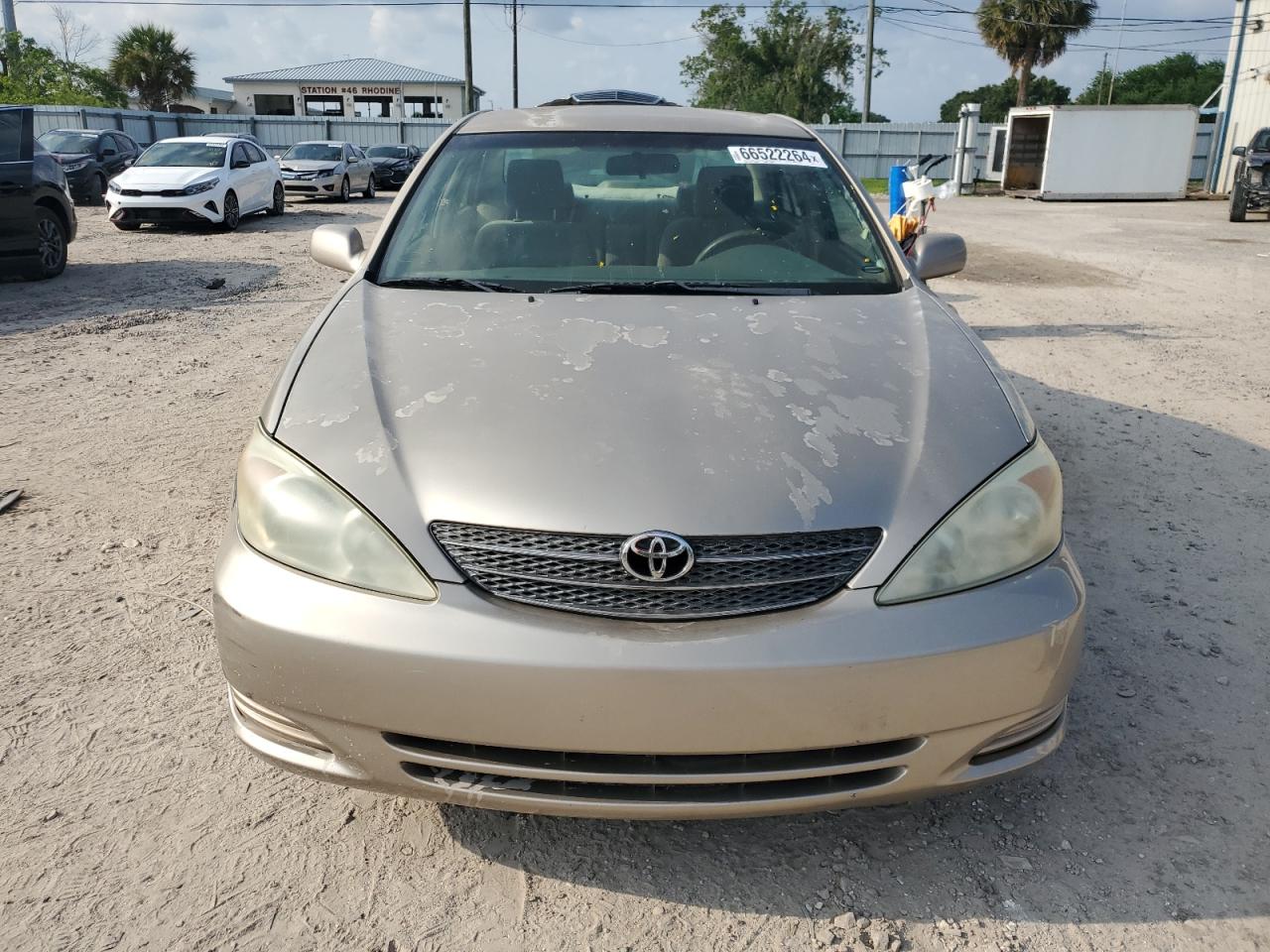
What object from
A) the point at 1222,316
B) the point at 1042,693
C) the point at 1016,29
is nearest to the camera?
the point at 1042,693

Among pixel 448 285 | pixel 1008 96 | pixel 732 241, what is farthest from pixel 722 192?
pixel 1008 96

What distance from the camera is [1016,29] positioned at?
4138 centimetres

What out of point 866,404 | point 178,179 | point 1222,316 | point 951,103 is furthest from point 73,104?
point 951,103

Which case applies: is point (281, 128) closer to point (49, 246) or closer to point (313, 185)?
point (313, 185)

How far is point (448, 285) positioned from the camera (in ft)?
9.57

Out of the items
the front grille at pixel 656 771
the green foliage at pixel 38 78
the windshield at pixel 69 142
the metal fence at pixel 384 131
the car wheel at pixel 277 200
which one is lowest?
the front grille at pixel 656 771

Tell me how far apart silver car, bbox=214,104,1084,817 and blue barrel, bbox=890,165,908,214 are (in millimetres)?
7274

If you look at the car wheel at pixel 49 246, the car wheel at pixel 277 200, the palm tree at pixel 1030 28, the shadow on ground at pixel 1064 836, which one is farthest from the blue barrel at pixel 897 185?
the palm tree at pixel 1030 28

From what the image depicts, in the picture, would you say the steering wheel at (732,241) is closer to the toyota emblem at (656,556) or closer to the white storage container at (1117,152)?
the toyota emblem at (656,556)

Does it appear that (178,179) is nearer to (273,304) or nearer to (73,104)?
(273,304)

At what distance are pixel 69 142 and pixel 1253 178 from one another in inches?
875

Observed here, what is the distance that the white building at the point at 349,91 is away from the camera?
196 ft

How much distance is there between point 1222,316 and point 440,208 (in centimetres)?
818

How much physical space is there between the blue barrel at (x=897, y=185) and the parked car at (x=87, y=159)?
49.3ft
